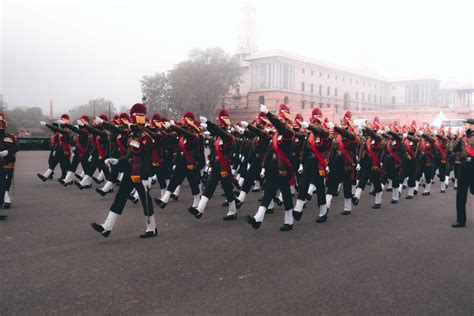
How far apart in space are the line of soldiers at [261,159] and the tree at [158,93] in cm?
4483

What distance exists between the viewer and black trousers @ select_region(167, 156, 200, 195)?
30.6ft

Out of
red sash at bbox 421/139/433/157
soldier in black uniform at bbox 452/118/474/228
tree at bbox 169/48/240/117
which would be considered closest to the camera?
soldier in black uniform at bbox 452/118/474/228

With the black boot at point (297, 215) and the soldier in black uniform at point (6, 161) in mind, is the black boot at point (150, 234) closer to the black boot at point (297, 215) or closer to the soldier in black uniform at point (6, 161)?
the black boot at point (297, 215)

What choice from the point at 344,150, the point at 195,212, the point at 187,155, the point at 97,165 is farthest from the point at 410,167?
the point at 97,165

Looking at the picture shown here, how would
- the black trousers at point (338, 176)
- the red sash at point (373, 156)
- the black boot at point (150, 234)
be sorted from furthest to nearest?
the red sash at point (373, 156)
the black trousers at point (338, 176)
the black boot at point (150, 234)

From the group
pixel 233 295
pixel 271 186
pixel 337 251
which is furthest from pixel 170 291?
pixel 271 186

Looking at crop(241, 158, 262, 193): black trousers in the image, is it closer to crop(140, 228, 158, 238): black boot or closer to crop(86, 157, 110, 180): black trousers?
crop(140, 228, 158, 238): black boot

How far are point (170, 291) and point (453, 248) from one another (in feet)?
14.5

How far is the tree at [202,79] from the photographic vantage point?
5700 centimetres

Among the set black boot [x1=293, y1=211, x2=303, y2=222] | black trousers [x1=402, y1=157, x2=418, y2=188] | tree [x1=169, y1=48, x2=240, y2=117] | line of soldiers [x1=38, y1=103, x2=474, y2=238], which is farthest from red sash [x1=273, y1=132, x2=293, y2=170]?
tree [x1=169, y1=48, x2=240, y2=117]

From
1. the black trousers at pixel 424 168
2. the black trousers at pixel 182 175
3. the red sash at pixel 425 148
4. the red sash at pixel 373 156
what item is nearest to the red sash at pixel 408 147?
the red sash at pixel 425 148

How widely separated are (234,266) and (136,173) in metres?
2.31

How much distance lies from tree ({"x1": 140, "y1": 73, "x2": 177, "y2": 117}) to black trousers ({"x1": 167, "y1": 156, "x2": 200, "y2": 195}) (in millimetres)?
48951

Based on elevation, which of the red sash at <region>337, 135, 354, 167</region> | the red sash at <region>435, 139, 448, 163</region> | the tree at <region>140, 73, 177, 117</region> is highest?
the tree at <region>140, 73, 177, 117</region>
